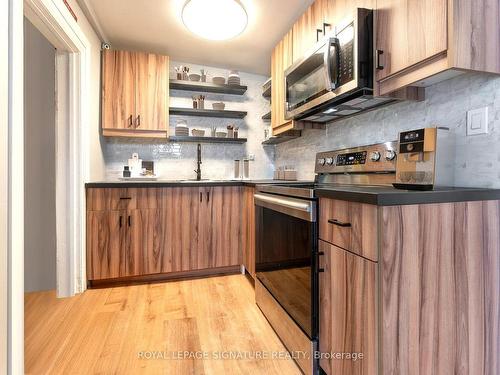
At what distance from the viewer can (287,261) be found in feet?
4.66

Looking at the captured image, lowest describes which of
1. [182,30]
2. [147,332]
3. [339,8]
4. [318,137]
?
[147,332]

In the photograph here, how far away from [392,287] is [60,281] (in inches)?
90.5

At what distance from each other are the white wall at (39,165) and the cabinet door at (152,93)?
2.25 feet

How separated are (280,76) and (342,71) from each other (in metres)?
1.05

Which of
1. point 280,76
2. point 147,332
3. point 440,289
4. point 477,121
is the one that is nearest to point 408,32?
point 477,121

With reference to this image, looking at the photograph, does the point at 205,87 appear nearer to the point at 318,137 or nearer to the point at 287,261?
the point at 318,137

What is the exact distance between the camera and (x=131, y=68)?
102 inches

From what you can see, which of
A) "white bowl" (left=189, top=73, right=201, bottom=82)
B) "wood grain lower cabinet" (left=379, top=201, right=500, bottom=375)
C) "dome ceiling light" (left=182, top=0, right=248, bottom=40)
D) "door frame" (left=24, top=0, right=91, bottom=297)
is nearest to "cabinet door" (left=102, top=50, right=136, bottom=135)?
"door frame" (left=24, top=0, right=91, bottom=297)

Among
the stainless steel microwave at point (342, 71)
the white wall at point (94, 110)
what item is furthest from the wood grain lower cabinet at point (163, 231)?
the stainless steel microwave at point (342, 71)

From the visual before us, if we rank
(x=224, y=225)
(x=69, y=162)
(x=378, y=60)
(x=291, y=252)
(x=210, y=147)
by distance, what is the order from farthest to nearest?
(x=210, y=147) → (x=224, y=225) → (x=69, y=162) → (x=291, y=252) → (x=378, y=60)

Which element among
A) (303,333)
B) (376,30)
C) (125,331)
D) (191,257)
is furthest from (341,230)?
(191,257)

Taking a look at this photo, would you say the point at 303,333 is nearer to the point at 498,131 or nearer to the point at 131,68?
the point at 498,131

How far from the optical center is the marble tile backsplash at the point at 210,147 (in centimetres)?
286

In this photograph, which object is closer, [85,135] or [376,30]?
[376,30]
